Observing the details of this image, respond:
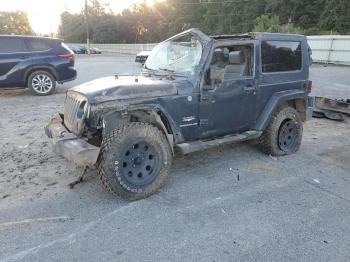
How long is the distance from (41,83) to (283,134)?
318 inches

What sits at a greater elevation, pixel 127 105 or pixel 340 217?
pixel 127 105

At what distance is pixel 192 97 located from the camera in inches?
184

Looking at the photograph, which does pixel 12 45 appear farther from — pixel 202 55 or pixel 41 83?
pixel 202 55

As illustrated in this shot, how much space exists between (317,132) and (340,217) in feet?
12.1

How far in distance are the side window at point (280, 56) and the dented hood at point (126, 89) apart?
1657mm

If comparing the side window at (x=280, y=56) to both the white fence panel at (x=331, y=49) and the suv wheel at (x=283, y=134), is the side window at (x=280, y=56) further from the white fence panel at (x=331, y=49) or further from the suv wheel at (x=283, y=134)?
the white fence panel at (x=331, y=49)

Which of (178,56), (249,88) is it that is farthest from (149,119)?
(249,88)

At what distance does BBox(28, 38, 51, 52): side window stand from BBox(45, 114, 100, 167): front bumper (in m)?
7.14

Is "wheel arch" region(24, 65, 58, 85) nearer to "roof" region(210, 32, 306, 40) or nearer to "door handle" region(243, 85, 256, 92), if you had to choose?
"roof" region(210, 32, 306, 40)

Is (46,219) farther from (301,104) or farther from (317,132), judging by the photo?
(317,132)

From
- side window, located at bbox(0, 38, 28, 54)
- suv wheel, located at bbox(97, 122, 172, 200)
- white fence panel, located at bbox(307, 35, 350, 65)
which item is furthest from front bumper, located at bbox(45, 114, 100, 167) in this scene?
white fence panel, located at bbox(307, 35, 350, 65)

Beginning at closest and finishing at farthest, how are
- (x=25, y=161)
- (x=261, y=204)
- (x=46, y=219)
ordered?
(x=46, y=219) < (x=261, y=204) < (x=25, y=161)

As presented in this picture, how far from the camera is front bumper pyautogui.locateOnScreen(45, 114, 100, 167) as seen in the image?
13.0 ft

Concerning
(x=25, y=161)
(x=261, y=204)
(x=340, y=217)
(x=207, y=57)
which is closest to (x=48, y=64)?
(x=25, y=161)
